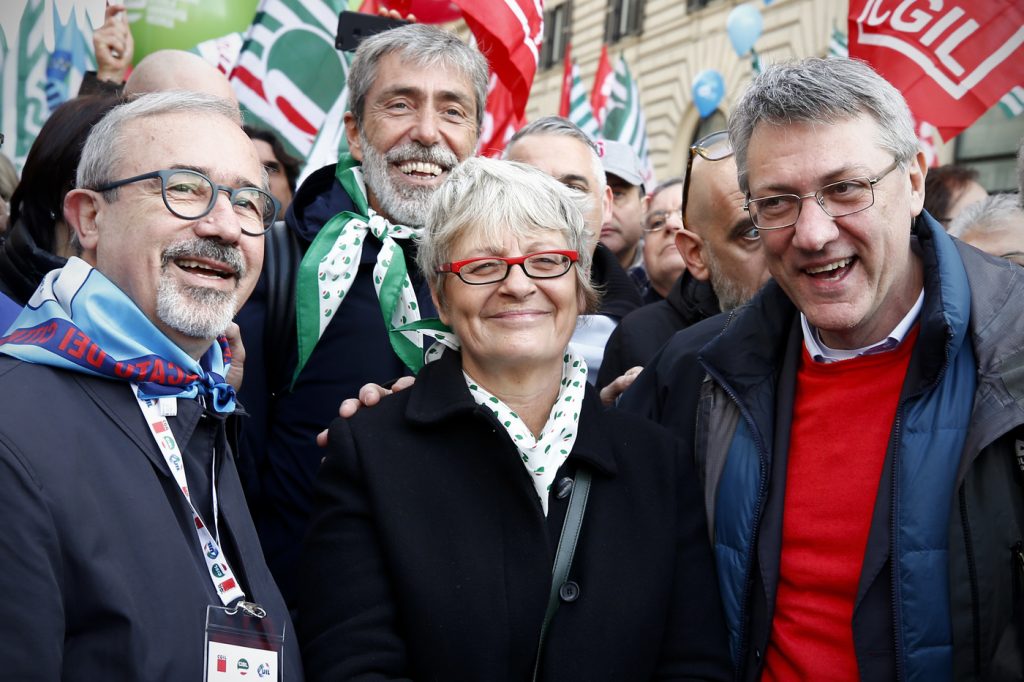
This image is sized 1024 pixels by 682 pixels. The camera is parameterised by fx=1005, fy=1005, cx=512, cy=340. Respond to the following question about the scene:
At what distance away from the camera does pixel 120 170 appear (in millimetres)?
2158

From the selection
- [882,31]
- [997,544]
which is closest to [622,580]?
[997,544]

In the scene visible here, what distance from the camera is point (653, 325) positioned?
11.9ft

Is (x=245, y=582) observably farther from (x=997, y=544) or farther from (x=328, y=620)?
(x=997, y=544)

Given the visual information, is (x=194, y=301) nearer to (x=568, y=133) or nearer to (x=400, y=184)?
(x=400, y=184)

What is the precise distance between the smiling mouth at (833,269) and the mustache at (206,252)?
1353 mm

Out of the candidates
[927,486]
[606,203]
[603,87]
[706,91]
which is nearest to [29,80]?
[606,203]

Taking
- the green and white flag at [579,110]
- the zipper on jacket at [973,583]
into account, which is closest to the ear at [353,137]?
the zipper on jacket at [973,583]

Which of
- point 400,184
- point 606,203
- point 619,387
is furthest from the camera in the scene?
point 606,203

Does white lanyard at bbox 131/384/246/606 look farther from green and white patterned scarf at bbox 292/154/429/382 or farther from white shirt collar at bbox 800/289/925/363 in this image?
white shirt collar at bbox 800/289/925/363

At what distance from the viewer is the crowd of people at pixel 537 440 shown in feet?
6.29

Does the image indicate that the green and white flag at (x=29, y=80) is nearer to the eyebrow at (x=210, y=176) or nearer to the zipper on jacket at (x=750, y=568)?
the eyebrow at (x=210, y=176)

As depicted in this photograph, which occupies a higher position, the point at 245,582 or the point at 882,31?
the point at 882,31

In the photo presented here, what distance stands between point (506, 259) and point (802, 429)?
850 mm

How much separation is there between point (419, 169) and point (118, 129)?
4.25ft
